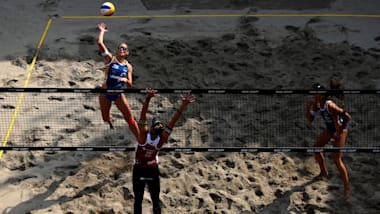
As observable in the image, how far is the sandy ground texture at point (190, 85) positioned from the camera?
879 cm

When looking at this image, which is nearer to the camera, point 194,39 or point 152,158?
point 152,158

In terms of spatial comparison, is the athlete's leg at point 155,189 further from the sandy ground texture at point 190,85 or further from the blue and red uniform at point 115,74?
the blue and red uniform at point 115,74

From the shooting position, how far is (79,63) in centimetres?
1216

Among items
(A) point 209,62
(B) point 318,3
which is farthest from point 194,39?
(B) point 318,3

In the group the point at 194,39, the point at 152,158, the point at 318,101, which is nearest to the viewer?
the point at 152,158

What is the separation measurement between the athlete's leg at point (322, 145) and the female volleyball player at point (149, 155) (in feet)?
8.15

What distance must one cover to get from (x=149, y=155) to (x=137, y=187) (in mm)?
501

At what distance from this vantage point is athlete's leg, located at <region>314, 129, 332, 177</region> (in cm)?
892

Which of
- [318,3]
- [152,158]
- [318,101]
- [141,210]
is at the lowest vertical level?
[141,210]

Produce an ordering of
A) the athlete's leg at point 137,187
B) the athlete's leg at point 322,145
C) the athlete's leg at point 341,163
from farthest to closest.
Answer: the athlete's leg at point 322,145 < the athlete's leg at point 341,163 < the athlete's leg at point 137,187

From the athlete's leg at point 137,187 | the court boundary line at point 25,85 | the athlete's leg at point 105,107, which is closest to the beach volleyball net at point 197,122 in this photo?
the court boundary line at point 25,85

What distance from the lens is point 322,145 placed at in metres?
9.04

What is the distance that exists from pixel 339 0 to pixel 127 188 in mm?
9133

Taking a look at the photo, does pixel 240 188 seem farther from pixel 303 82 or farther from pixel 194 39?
pixel 194 39
